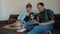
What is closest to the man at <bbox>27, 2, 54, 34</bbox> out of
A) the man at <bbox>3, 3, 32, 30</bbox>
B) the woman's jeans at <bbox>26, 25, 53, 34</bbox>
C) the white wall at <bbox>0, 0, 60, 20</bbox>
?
the woman's jeans at <bbox>26, 25, 53, 34</bbox>

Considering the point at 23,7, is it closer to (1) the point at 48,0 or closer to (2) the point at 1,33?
(1) the point at 48,0

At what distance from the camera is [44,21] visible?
3.67 meters

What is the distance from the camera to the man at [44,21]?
3.30 metres

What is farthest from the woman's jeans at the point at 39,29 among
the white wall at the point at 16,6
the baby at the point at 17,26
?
the white wall at the point at 16,6

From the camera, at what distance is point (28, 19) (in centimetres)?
408

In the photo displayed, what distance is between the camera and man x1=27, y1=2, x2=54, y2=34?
330cm

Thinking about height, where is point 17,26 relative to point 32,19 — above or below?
below

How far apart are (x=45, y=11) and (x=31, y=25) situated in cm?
48

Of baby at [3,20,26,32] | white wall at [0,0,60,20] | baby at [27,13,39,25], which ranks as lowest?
baby at [3,20,26,32]

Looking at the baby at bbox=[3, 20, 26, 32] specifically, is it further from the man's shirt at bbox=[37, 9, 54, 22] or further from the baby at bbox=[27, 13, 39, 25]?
the man's shirt at bbox=[37, 9, 54, 22]

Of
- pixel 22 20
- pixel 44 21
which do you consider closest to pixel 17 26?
pixel 22 20

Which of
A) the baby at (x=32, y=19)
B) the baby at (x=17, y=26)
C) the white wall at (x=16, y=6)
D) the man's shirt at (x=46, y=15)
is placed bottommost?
the baby at (x=17, y=26)

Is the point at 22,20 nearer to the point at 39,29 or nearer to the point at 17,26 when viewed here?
the point at 17,26

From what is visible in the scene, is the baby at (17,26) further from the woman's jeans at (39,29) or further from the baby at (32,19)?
the woman's jeans at (39,29)
